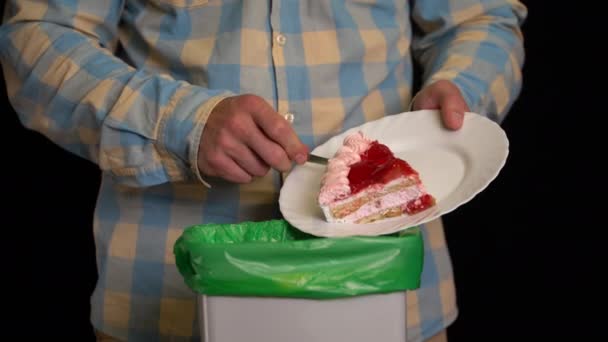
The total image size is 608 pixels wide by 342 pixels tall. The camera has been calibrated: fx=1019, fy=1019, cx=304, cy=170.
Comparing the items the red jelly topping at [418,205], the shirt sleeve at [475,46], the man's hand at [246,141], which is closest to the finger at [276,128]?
the man's hand at [246,141]

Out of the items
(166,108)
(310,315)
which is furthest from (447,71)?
(310,315)

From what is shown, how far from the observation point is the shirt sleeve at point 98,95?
1.22 metres

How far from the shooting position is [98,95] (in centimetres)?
126

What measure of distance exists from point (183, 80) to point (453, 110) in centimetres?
36

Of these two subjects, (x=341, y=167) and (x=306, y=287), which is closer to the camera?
(x=306, y=287)

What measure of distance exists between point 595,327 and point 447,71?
1.05 m

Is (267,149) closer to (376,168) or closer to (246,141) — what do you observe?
(246,141)

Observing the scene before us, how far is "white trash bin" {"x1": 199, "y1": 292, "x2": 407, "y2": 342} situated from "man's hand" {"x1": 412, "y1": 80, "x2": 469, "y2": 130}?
0.32 m

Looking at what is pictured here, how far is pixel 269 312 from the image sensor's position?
101 cm

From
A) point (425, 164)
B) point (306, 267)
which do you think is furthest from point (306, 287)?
point (425, 164)

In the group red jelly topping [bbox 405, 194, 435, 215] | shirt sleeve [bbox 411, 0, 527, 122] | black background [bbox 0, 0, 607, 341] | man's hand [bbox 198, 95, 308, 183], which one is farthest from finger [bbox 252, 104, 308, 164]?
black background [bbox 0, 0, 607, 341]

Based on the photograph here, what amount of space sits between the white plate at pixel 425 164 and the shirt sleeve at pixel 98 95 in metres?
0.13

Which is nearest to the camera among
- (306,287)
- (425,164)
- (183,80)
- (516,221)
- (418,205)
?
(306,287)

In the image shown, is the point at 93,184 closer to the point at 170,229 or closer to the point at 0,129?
the point at 0,129
